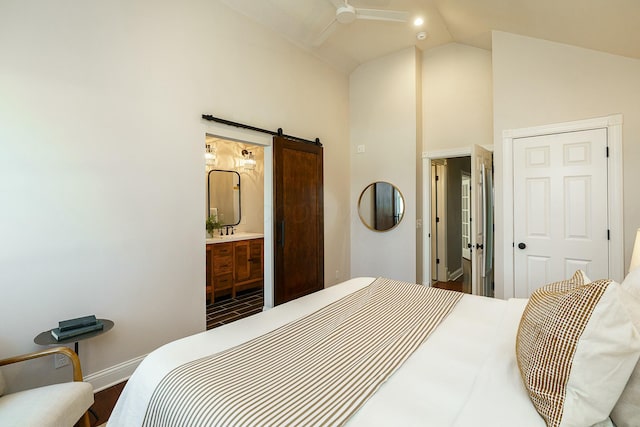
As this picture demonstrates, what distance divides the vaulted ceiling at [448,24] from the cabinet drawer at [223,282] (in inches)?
119

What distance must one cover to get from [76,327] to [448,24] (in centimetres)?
443

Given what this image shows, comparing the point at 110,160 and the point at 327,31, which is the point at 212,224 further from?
the point at 327,31

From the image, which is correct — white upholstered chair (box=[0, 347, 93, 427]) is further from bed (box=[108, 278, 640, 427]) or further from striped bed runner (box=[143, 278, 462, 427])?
striped bed runner (box=[143, 278, 462, 427])

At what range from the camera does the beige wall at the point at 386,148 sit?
13.2ft

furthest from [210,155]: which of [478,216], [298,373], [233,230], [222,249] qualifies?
[298,373]

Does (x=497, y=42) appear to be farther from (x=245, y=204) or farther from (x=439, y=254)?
(x=245, y=204)

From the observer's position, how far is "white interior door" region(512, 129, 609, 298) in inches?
105

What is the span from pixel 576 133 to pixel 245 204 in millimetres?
4278

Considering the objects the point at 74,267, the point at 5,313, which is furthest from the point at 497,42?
the point at 5,313

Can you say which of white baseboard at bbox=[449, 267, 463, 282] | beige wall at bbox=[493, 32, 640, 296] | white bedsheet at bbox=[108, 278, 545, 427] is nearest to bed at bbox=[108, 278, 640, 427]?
white bedsheet at bbox=[108, 278, 545, 427]

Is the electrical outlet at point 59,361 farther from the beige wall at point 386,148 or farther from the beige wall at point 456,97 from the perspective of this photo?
the beige wall at point 456,97

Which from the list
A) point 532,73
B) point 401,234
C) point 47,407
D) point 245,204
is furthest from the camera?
point 245,204

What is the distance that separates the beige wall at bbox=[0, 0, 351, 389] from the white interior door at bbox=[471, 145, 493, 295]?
8.03 ft

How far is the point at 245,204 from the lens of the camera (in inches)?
198
